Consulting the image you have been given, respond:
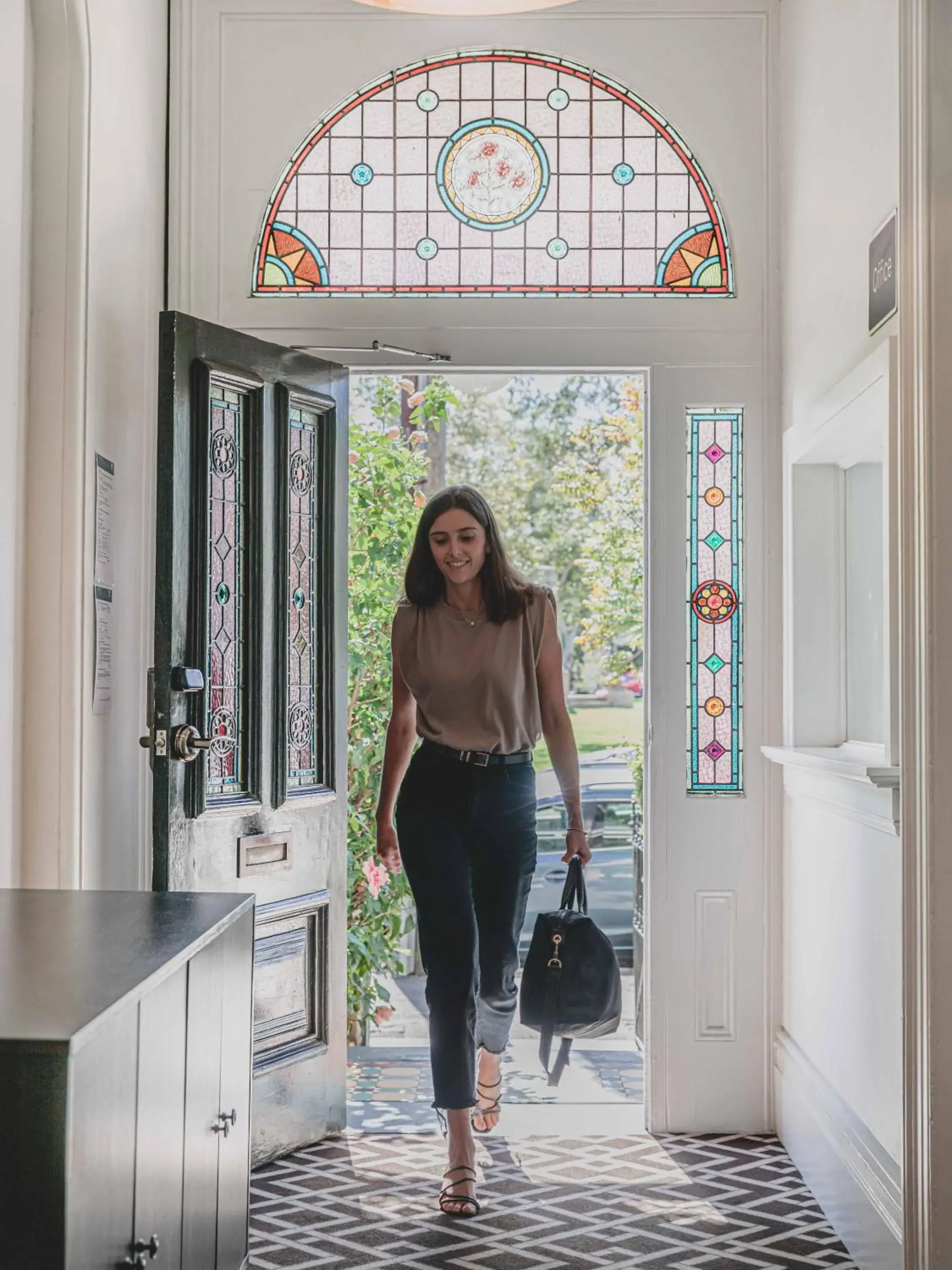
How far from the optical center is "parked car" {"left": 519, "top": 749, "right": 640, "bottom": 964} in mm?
6719

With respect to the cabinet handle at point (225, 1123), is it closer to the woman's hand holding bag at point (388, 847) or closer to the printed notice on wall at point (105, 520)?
the woman's hand holding bag at point (388, 847)

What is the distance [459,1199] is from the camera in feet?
10.3

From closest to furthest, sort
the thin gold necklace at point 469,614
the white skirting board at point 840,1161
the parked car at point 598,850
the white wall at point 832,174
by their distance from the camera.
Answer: the white skirting board at point 840,1161 < the white wall at point 832,174 < the thin gold necklace at point 469,614 < the parked car at point 598,850

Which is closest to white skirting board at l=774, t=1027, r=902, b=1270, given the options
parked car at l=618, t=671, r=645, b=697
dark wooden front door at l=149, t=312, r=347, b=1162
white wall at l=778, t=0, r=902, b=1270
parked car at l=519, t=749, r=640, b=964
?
white wall at l=778, t=0, r=902, b=1270

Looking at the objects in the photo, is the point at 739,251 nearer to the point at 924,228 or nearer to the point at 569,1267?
the point at 924,228

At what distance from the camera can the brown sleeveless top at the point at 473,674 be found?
3229 mm

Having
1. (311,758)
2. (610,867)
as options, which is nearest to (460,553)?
(311,758)

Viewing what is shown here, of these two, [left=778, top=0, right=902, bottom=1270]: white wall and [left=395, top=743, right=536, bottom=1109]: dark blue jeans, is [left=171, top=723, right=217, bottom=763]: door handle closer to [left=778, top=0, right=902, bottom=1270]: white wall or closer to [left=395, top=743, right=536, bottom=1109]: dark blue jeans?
[left=395, top=743, right=536, bottom=1109]: dark blue jeans

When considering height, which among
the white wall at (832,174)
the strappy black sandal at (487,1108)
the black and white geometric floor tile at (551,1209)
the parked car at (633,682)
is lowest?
the black and white geometric floor tile at (551,1209)

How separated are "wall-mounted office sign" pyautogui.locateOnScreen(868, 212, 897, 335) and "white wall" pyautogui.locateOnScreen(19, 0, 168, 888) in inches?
68.5

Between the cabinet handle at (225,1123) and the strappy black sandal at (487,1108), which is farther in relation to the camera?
the strappy black sandal at (487,1108)

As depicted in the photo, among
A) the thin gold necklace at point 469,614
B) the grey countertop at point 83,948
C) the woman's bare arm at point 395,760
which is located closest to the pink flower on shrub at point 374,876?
the woman's bare arm at point 395,760

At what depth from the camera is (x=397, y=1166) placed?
137 inches

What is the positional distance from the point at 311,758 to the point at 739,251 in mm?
1915
